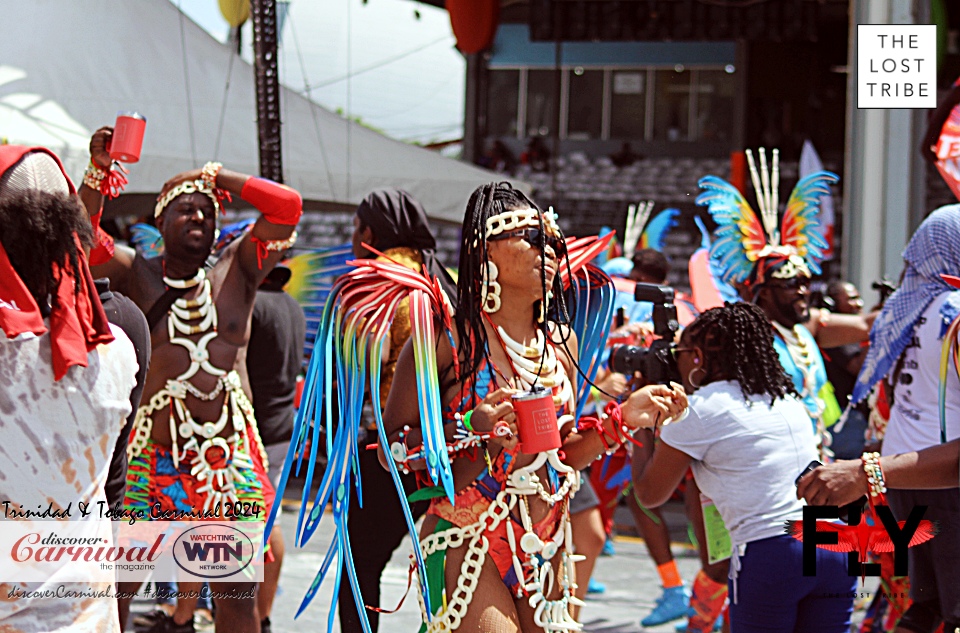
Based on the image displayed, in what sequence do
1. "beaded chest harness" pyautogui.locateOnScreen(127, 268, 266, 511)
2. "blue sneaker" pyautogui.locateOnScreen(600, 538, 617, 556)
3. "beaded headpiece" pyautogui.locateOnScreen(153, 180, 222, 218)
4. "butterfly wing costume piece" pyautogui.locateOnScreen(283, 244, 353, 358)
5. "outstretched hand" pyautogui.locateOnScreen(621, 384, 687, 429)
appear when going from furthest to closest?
"blue sneaker" pyautogui.locateOnScreen(600, 538, 617, 556), "butterfly wing costume piece" pyautogui.locateOnScreen(283, 244, 353, 358), "beaded headpiece" pyautogui.locateOnScreen(153, 180, 222, 218), "beaded chest harness" pyautogui.locateOnScreen(127, 268, 266, 511), "outstretched hand" pyautogui.locateOnScreen(621, 384, 687, 429)

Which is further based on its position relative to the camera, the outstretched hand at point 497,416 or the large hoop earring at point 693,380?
the large hoop earring at point 693,380

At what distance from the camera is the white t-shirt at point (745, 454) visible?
3.64 m

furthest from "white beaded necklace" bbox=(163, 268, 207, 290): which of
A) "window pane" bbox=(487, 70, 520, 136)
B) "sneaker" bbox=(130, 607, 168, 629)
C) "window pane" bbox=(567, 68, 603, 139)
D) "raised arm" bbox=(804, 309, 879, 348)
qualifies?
"window pane" bbox=(567, 68, 603, 139)

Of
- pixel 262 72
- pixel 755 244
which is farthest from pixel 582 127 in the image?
pixel 755 244

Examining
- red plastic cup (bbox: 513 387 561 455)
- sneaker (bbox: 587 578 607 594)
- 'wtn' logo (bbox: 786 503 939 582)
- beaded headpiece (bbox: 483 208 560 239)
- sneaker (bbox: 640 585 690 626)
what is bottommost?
sneaker (bbox: 587 578 607 594)

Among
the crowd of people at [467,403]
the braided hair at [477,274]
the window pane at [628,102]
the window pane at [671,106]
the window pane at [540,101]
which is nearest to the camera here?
the crowd of people at [467,403]

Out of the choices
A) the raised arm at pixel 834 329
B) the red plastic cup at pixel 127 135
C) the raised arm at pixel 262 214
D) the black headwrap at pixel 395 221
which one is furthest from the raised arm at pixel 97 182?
the raised arm at pixel 834 329

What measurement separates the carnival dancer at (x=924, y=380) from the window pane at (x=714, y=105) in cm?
1876

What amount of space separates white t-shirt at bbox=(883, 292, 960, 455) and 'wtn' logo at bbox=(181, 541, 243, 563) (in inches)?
101

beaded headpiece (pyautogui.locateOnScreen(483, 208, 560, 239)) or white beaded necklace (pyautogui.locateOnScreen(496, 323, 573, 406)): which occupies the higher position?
beaded headpiece (pyautogui.locateOnScreen(483, 208, 560, 239))

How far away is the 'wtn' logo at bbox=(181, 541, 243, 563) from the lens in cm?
435

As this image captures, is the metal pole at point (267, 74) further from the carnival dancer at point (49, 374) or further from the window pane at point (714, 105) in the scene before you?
the window pane at point (714, 105)

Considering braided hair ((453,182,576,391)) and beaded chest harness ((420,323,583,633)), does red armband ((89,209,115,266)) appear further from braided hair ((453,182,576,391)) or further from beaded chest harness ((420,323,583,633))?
beaded chest harness ((420,323,583,633))

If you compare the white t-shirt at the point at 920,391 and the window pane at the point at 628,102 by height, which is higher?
the window pane at the point at 628,102
